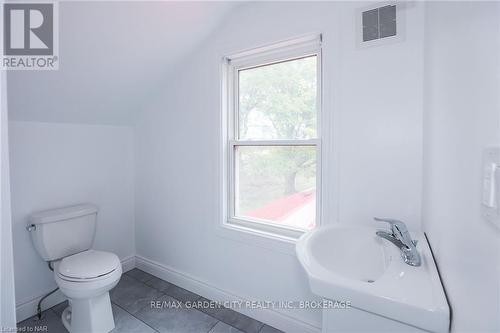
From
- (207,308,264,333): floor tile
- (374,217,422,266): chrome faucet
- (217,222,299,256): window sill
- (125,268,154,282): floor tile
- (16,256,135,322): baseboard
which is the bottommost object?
(207,308,264,333): floor tile

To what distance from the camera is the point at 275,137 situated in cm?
183

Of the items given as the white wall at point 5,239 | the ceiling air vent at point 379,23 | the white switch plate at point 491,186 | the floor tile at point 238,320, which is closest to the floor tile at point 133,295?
the floor tile at point 238,320

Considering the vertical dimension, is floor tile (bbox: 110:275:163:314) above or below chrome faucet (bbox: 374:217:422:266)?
below

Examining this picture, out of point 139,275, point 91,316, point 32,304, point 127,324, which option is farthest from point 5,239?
point 139,275

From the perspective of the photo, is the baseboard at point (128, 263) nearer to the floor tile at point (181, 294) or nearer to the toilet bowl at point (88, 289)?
the floor tile at point (181, 294)

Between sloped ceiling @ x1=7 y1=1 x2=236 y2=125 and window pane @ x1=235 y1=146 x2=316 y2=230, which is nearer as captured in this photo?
sloped ceiling @ x1=7 y1=1 x2=236 y2=125

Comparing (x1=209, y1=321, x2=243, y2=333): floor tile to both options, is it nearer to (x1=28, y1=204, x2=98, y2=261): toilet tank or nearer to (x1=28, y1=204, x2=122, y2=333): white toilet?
(x1=28, y1=204, x2=122, y2=333): white toilet

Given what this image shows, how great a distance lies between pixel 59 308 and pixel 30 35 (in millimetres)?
1999

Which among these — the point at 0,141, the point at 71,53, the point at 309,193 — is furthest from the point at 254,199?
the point at 71,53

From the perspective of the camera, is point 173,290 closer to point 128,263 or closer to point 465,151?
point 128,263

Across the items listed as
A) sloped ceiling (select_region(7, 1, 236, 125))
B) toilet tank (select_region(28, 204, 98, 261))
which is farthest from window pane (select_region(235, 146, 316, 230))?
toilet tank (select_region(28, 204, 98, 261))

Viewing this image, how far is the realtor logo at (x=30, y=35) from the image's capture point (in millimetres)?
1337

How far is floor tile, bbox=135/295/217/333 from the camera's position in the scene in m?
1.73

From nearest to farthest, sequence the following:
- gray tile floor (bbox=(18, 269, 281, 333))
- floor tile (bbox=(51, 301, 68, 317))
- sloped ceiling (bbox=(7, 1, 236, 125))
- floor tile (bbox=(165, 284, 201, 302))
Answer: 1. sloped ceiling (bbox=(7, 1, 236, 125))
2. gray tile floor (bbox=(18, 269, 281, 333))
3. floor tile (bbox=(51, 301, 68, 317))
4. floor tile (bbox=(165, 284, 201, 302))
